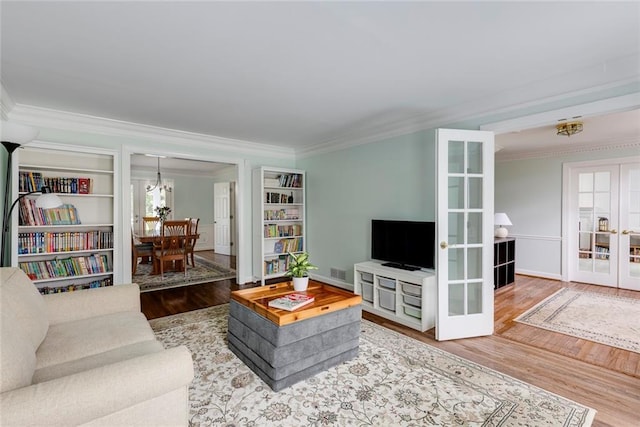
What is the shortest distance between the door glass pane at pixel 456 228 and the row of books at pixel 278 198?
9.66 feet

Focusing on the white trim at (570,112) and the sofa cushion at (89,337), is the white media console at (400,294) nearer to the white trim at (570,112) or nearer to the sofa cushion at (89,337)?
the white trim at (570,112)

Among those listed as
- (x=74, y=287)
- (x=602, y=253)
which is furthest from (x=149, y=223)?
(x=602, y=253)

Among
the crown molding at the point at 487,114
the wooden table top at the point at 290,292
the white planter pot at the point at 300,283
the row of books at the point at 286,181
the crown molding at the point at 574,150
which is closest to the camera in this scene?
the wooden table top at the point at 290,292

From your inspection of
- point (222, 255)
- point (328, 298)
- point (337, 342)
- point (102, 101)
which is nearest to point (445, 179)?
point (328, 298)

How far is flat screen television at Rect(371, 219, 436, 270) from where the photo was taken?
335 cm

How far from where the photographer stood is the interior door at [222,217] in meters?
8.17

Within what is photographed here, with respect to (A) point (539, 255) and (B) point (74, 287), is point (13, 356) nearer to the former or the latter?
(B) point (74, 287)

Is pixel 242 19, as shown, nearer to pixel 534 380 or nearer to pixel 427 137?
pixel 427 137

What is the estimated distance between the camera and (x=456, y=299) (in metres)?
3.08

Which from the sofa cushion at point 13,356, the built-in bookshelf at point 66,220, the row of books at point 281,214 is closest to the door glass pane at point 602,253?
the row of books at point 281,214

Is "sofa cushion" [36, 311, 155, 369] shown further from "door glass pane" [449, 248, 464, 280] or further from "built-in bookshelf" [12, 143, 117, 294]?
"door glass pane" [449, 248, 464, 280]

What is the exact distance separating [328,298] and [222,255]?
6165 millimetres

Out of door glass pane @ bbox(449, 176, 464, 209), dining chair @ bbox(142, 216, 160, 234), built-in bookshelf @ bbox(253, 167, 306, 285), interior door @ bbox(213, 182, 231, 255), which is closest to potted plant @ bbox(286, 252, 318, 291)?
door glass pane @ bbox(449, 176, 464, 209)

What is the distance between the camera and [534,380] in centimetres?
222
